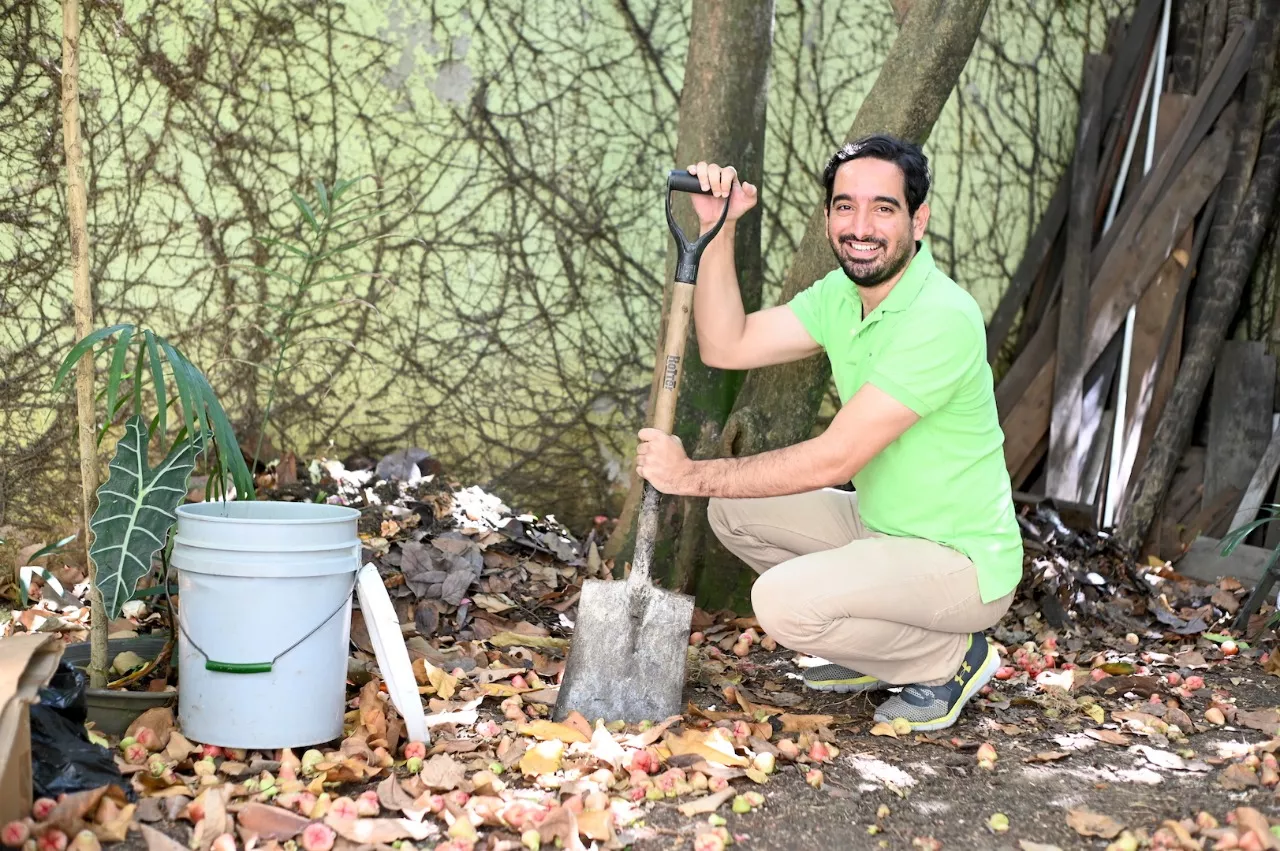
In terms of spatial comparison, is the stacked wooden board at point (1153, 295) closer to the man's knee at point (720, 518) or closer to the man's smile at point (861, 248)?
the man's knee at point (720, 518)

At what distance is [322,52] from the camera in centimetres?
400

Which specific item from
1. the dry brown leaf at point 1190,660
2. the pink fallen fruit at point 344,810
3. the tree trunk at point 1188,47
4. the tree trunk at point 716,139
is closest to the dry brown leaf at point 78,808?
the pink fallen fruit at point 344,810

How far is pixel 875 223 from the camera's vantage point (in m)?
2.76

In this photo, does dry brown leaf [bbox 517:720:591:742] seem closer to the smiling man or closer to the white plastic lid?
the white plastic lid

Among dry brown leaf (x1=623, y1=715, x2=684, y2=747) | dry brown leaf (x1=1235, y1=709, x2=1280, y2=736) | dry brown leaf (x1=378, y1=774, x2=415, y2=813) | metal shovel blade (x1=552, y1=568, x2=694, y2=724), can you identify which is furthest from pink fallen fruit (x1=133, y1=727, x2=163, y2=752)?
dry brown leaf (x1=1235, y1=709, x2=1280, y2=736)

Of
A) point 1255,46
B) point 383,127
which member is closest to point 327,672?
point 383,127

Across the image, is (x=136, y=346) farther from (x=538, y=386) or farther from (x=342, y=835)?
(x=342, y=835)

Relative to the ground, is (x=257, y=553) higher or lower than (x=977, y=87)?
lower

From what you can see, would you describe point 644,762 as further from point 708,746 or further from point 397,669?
point 397,669

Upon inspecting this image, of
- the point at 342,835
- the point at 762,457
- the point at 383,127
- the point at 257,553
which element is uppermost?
the point at 383,127

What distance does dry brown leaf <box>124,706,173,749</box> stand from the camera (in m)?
2.44

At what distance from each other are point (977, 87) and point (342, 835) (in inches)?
156

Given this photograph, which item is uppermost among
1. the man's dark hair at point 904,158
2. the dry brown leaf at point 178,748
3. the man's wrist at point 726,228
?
the man's dark hair at point 904,158

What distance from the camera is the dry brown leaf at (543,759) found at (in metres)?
2.40
